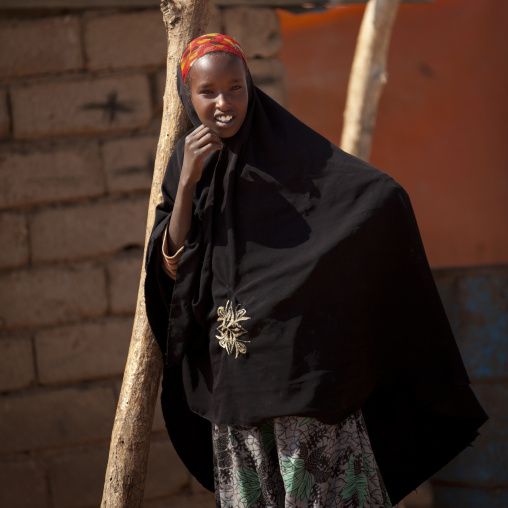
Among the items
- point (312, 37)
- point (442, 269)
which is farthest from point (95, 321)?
point (312, 37)

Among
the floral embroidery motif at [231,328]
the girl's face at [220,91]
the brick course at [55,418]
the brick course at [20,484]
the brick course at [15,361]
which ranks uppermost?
the girl's face at [220,91]

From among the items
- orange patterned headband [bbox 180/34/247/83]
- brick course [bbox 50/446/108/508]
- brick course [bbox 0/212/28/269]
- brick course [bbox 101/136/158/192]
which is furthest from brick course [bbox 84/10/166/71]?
brick course [bbox 50/446/108/508]

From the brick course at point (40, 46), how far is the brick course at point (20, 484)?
5.91ft

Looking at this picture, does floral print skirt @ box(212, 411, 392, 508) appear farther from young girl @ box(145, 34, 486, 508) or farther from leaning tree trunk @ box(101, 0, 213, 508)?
leaning tree trunk @ box(101, 0, 213, 508)

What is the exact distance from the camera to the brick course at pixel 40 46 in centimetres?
324

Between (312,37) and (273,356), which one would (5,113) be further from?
(312,37)

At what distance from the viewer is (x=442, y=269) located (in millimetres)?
3543

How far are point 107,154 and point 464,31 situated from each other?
281 centimetres

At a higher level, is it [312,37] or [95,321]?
[312,37]

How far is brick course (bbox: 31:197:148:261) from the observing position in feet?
10.9

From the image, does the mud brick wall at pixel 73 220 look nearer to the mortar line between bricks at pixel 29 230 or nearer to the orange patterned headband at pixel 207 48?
the mortar line between bricks at pixel 29 230

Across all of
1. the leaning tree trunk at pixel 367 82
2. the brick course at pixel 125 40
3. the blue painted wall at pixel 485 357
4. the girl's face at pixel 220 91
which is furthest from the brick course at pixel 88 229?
the blue painted wall at pixel 485 357

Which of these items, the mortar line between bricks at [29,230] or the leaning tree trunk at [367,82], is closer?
the mortar line between bricks at [29,230]

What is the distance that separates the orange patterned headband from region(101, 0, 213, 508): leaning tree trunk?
202 millimetres
